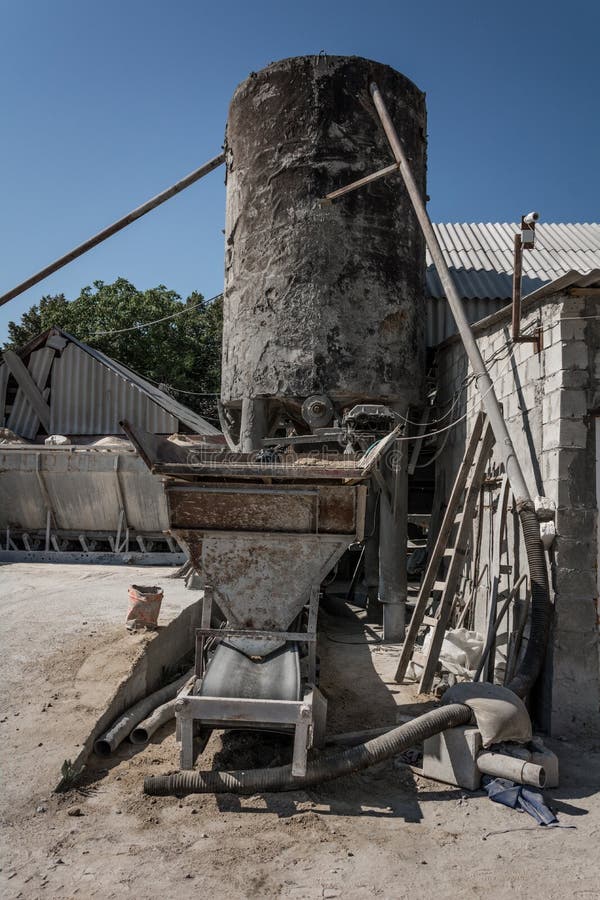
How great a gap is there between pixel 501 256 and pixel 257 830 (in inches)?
545

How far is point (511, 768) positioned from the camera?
486 centimetres

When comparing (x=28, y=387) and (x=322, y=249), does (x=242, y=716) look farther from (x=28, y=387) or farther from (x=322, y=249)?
(x=28, y=387)

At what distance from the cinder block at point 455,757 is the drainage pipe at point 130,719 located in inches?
101

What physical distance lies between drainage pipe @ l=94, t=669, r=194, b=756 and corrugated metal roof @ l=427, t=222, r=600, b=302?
30.8ft

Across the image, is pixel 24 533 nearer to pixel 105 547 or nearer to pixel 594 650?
pixel 105 547

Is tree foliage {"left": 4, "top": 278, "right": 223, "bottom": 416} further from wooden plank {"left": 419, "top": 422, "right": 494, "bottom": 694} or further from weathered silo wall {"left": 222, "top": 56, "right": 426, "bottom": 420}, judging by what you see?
wooden plank {"left": 419, "top": 422, "right": 494, "bottom": 694}

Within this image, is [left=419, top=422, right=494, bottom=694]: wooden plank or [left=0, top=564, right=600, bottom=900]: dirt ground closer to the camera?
[left=0, top=564, right=600, bottom=900]: dirt ground

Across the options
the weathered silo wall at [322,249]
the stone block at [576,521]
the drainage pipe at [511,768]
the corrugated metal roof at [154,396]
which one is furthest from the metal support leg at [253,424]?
the drainage pipe at [511,768]

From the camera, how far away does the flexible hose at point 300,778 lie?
4711mm

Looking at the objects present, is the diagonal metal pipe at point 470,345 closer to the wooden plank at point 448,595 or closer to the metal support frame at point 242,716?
the wooden plank at point 448,595

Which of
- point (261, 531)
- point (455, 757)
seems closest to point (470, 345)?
point (261, 531)

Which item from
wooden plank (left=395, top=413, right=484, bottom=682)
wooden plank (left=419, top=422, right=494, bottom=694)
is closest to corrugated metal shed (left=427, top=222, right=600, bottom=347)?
wooden plank (left=395, top=413, right=484, bottom=682)

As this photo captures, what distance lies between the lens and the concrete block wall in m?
6.04

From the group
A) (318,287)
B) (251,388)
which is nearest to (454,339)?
(318,287)
